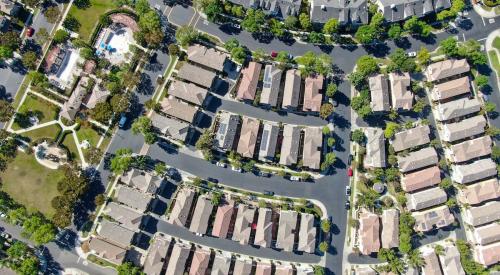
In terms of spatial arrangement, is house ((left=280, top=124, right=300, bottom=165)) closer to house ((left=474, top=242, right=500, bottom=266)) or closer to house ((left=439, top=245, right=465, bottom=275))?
house ((left=439, top=245, right=465, bottom=275))

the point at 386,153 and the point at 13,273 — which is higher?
the point at 386,153

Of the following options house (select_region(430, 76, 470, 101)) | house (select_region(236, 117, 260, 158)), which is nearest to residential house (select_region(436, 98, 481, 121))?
house (select_region(430, 76, 470, 101))

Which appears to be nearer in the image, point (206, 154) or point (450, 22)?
point (206, 154)

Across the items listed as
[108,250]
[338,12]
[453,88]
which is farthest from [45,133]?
[453,88]

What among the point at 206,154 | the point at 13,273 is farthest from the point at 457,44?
the point at 13,273

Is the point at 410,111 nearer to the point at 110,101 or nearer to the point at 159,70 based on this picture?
the point at 159,70

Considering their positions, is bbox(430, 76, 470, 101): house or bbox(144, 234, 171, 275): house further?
bbox(430, 76, 470, 101): house
